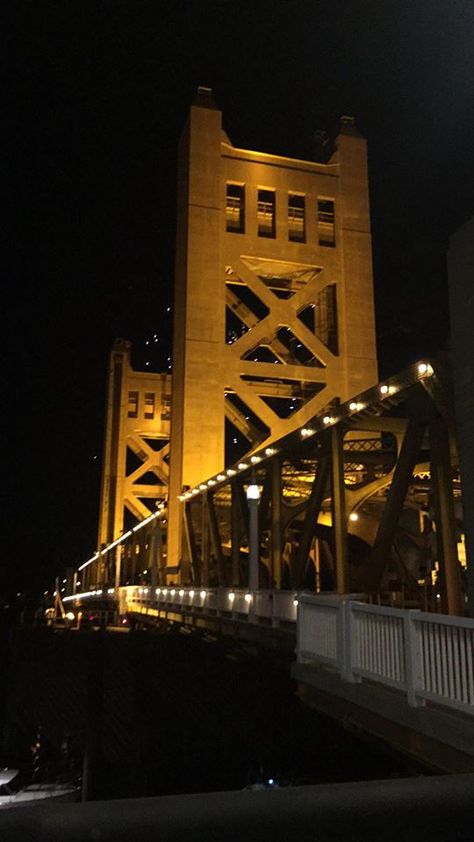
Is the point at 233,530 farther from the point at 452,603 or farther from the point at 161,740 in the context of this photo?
the point at 161,740

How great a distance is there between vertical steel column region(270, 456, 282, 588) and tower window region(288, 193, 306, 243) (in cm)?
2802

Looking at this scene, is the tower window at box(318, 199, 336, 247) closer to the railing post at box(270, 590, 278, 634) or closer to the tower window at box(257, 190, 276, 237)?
the tower window at box(257, 190, 276, 237)

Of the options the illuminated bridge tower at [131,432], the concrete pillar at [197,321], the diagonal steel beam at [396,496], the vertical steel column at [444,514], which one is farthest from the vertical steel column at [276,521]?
the illuminated bridge tower at [131,432]

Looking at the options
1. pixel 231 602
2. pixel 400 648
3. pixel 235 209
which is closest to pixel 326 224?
pixel 235 209

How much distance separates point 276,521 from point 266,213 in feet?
102

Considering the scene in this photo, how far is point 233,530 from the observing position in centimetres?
2928

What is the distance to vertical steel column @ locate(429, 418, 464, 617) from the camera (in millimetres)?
12938

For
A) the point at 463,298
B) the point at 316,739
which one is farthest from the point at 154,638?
the point at 463,298

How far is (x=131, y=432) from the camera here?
269ft

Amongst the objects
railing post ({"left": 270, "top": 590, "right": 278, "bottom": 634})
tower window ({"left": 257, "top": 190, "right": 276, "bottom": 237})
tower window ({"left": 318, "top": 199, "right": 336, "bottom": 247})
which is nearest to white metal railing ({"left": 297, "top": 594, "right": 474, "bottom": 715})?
railing post ({"left": 270, "top": 590, "right": 278, "bottom": 634})

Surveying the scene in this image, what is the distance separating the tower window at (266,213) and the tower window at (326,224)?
12.0 feet

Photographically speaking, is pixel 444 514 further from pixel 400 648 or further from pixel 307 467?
pixel 307 467

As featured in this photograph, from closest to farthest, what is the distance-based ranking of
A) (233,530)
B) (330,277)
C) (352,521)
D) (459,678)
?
(459,678) < (233,530) < (352,521) < (330,277)

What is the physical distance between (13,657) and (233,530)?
14.3m
